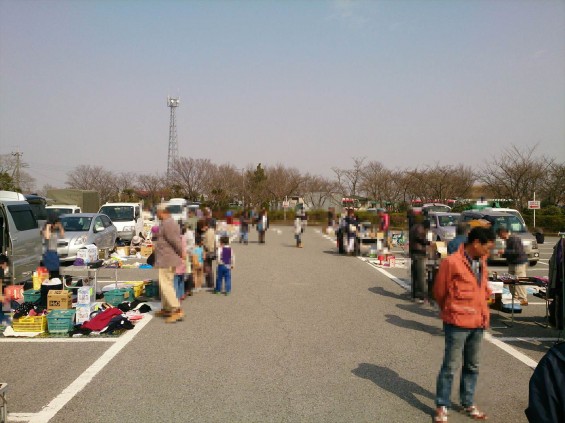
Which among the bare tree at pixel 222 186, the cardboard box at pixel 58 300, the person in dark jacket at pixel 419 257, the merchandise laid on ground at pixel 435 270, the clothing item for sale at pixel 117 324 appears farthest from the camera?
the bare tree at pixel 222 186

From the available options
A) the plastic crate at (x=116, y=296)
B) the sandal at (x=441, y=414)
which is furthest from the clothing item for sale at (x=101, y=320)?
the sandal at (x=441, y=414)

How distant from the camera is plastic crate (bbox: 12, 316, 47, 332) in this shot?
7.28 meters

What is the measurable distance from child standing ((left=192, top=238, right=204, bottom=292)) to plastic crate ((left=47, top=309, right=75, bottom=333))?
11.3 ft

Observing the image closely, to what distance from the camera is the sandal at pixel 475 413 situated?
14.9 feet

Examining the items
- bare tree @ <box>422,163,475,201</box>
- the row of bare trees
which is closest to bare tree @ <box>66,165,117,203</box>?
the row of bare trees

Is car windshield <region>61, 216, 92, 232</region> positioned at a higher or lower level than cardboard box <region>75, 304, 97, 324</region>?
higher

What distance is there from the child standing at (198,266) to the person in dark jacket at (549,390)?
29.1 ft

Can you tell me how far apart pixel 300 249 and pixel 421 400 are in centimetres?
1579

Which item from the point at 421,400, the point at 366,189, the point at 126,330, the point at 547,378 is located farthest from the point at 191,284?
the point at 366,189

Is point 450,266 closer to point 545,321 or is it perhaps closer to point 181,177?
point 545,321

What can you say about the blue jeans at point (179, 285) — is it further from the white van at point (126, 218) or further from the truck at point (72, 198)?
the truck at point (72, 198)

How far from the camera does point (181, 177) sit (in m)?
54.7

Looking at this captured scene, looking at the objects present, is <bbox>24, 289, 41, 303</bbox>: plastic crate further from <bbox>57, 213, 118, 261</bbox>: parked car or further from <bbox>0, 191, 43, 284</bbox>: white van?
<bbox>57, 213, 118, 261</bbox>: parked car

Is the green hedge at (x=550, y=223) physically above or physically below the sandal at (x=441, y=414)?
above
